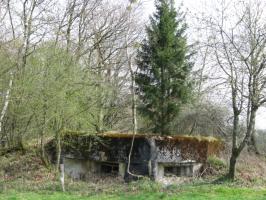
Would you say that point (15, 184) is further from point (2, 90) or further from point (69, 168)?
point (69, 168)

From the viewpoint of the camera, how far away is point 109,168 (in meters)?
20.8

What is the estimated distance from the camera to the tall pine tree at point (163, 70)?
2567cm

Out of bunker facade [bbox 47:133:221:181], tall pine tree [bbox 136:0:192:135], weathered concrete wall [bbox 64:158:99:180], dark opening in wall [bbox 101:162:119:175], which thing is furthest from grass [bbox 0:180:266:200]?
tall pine tree [bbox 136:0:192:135]

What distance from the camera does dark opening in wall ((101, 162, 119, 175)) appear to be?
20391 mm

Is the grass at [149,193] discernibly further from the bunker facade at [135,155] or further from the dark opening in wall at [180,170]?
the dark opening in wall at [180,170]

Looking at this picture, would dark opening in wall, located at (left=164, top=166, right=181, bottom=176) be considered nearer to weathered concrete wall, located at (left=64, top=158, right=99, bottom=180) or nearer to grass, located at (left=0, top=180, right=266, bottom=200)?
weathered concrete wall, located at (left=64, top=158, right=99, bottom=180)

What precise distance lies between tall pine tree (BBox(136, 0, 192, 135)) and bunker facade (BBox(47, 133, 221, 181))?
4.95 metres

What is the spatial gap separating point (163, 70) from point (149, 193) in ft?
43.3

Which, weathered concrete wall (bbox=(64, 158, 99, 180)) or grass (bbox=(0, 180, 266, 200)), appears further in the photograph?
weathered concrete wall (bbox=(64, 158, 99, 180))

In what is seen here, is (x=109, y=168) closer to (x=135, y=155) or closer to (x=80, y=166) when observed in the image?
(x=80, y=166)

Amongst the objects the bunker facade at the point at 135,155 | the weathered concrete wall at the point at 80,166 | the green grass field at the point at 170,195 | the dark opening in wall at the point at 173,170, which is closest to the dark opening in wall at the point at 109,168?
the bunker facade at the point at 135,155

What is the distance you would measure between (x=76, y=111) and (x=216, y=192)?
6573 millimetres

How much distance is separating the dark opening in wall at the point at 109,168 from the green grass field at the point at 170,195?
604 cm

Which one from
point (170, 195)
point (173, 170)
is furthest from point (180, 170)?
point (170, 195)
